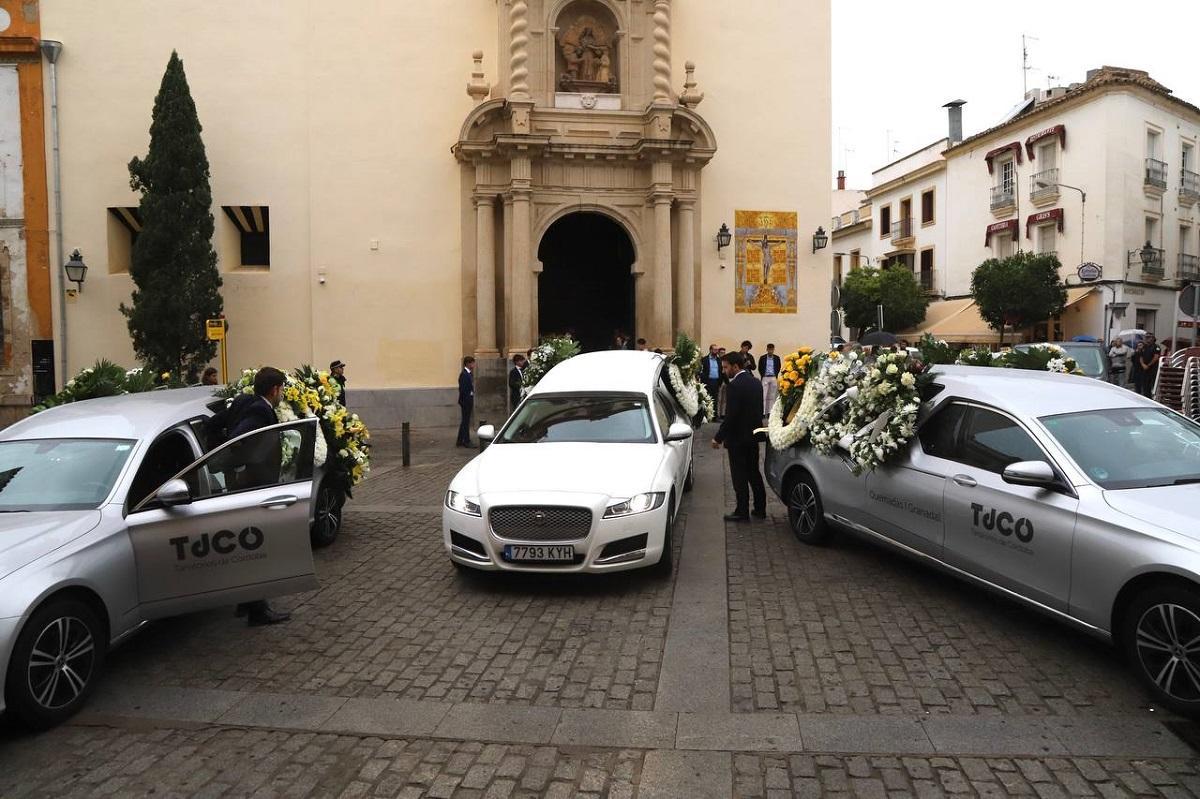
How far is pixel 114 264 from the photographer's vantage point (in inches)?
766

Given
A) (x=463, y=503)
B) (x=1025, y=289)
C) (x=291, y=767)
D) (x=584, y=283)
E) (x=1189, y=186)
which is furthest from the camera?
(x=1189, y=186)

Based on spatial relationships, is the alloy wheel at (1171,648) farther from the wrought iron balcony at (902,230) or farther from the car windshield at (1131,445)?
the wrought iron balcony at (902,230)

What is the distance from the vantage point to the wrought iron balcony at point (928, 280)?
→ 148 ft

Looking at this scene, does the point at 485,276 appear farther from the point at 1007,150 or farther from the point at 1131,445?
the point at 1007,150

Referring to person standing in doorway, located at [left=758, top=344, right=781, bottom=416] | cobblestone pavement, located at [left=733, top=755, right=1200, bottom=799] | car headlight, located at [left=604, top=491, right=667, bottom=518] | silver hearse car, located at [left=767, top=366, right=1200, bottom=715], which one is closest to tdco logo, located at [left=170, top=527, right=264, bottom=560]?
car headlight, located at [left=604, top=491, right=667, bottom=518]

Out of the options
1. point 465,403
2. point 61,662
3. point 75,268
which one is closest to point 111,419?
point 61,662

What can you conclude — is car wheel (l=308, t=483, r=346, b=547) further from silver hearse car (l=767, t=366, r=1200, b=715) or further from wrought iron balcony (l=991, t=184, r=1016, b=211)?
wrought iron balcony (l=991, t=184, r=1016, b=211)

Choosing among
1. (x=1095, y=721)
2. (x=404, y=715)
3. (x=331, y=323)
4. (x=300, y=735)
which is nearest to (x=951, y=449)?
(x=1095, y=721)

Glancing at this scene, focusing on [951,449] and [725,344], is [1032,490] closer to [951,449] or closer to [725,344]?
[951,449]

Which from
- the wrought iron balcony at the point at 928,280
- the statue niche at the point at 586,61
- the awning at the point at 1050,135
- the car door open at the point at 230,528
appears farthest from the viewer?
the wrought iron balcony at the point at 928,280

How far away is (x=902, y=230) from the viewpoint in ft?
158

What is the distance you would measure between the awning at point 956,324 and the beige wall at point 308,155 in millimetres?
24707

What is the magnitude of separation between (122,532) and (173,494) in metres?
0.37

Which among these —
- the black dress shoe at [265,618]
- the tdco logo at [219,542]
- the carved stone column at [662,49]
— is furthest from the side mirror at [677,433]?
the carved stone column at [662,49]
